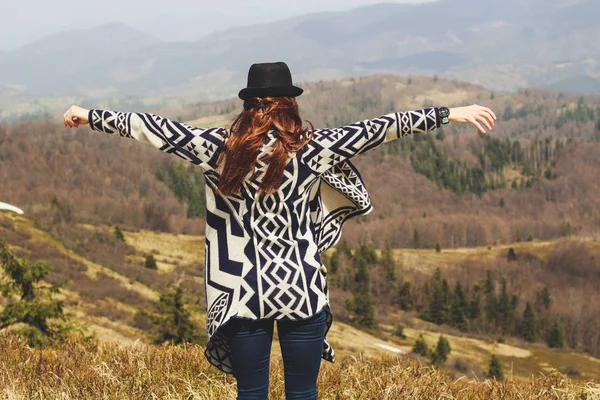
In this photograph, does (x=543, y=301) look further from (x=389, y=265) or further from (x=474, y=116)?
(x=474, y=116)

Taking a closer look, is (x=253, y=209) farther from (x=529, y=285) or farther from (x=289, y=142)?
(x=529, y=285)

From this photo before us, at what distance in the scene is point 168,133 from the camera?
3734mm

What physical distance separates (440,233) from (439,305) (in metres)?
66.6

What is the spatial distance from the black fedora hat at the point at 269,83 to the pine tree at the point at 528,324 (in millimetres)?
118084

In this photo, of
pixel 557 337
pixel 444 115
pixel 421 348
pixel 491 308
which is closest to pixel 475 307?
pixel 491 308

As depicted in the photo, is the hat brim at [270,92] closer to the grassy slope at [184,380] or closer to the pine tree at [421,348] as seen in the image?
the grassy slope at [184,380]

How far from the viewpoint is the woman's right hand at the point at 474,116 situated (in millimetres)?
3941

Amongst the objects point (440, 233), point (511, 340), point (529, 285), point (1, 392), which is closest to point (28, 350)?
point (1, 392)

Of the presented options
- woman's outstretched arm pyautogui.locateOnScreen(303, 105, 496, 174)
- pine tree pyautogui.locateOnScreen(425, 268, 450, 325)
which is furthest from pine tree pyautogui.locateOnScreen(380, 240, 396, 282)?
woman's outstretched arm pyautogui.locateOnScreen(303, 105, 496, 174)

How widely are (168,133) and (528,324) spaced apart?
119 m

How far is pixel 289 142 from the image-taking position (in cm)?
353

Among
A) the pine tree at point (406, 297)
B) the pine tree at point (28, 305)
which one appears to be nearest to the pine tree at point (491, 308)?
the pine tree at point (406, 297)

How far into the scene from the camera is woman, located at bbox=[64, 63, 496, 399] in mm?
3570

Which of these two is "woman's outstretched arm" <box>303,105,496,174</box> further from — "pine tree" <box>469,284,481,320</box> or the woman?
"pine tree" <box>469,284,481,320</box>
